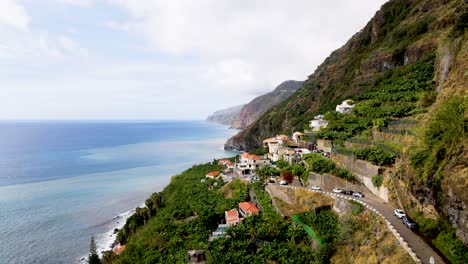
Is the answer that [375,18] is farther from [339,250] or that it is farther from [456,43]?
[339,250]

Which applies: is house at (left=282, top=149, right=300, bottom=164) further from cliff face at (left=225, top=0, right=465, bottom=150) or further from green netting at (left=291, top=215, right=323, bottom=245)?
cliff face at (left=225, top=0, right=465, bottom=150)

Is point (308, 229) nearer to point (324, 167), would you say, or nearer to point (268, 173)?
point (324, 167)

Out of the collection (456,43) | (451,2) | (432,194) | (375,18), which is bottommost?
(432,194)

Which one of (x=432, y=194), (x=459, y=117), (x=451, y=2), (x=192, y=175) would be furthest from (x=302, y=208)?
(x=451, y=2)

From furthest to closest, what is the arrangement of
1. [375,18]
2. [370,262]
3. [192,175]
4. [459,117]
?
[375,18] < [192,175] < [370,262] < [459,117]

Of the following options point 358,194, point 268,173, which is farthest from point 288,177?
point 358,194

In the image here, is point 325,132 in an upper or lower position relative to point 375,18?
lower

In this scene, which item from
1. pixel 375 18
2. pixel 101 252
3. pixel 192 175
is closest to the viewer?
pixel 101 252

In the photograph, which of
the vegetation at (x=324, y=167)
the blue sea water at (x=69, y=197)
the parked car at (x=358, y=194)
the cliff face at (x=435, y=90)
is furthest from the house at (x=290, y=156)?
the blue sea water at (x=69, y=197)
